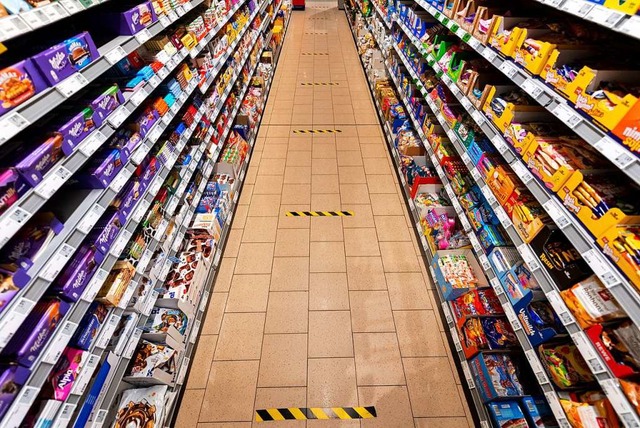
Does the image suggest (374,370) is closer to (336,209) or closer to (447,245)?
(447,245)

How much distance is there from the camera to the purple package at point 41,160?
114 centimetres

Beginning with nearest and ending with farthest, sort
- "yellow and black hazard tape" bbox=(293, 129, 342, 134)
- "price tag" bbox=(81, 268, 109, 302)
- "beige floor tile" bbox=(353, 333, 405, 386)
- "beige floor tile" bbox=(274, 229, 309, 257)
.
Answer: "price tag" bbox=(81, 268, 109, 302) → "beige floor tile" bbox=(353, 333, 405, 386) → "beige floor tile" bbox=(274, 229, 309, 257) → "yellow and black hazard tape" bbox=(293, 129, 342, 134)

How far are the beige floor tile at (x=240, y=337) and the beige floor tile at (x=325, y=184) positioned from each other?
1930 millimetres

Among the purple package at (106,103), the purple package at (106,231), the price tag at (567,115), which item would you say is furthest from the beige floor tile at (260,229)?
the price tag at (567,115)

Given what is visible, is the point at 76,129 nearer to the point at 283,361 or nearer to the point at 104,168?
the point at 104,168

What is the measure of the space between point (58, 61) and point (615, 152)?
88.6 inches

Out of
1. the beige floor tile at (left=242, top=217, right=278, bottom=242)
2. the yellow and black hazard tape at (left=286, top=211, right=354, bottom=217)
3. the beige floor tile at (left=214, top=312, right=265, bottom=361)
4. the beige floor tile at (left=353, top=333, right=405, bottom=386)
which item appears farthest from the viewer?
the yellow and black hazard tape at (left=286, top=211, right=354, bottom=217)

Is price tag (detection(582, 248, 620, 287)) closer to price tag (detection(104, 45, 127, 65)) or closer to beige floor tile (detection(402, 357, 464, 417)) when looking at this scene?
beige floor tile (detection(402, 357, 464, 417))

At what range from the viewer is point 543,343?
1665mm

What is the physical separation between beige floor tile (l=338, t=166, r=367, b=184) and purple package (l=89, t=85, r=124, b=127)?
293 centimetres

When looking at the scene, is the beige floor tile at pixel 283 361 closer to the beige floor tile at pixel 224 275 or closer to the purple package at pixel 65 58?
the beige floor tile at pixel 224 275

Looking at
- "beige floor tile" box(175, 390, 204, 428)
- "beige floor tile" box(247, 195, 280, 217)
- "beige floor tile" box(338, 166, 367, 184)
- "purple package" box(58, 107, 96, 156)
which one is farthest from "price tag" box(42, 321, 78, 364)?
"beige floor tile" box(338, 166, 367, 184)

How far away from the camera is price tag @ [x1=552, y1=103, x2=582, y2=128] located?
137 cm

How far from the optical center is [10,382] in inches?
43.9
